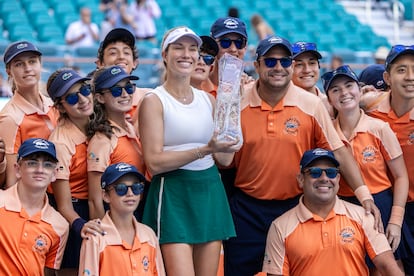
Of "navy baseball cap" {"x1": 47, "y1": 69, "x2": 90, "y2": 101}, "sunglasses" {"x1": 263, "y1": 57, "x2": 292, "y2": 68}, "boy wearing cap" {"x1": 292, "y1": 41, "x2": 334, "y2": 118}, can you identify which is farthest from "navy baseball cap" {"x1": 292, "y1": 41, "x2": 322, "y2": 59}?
"navy baseball cap" {"x1": 47, "y1": 69, "x2": 90, "y2": 101}

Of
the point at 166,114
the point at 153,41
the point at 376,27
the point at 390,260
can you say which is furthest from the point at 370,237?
the point at 376,27

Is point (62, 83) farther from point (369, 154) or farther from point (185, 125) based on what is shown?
point (369, 154)

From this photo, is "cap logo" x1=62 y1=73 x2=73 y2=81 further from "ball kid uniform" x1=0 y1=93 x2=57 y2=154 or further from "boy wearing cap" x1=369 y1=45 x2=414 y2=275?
"boy wearing cap" x1=369 y1=45 x2=414 y2=275

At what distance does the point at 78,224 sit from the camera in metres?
6.19

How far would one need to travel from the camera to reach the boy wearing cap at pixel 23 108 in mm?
6453

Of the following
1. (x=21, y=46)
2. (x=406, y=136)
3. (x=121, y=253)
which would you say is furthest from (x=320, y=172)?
(x=21, y=46)

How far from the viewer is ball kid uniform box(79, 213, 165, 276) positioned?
607 centimetres

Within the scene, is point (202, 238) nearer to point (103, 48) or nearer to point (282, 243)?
point (282, 243)

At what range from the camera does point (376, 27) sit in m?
18.6

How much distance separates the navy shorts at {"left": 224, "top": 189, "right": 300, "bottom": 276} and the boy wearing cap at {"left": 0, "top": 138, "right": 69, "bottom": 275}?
1215 mm

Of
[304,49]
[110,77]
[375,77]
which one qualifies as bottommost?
[110,77]

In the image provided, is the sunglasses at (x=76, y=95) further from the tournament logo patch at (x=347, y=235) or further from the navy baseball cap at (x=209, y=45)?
the tournament logo patch at (x=347, y=235)

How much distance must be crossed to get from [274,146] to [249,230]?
649mm

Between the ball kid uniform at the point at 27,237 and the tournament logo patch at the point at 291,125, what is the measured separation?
60.6 inches
